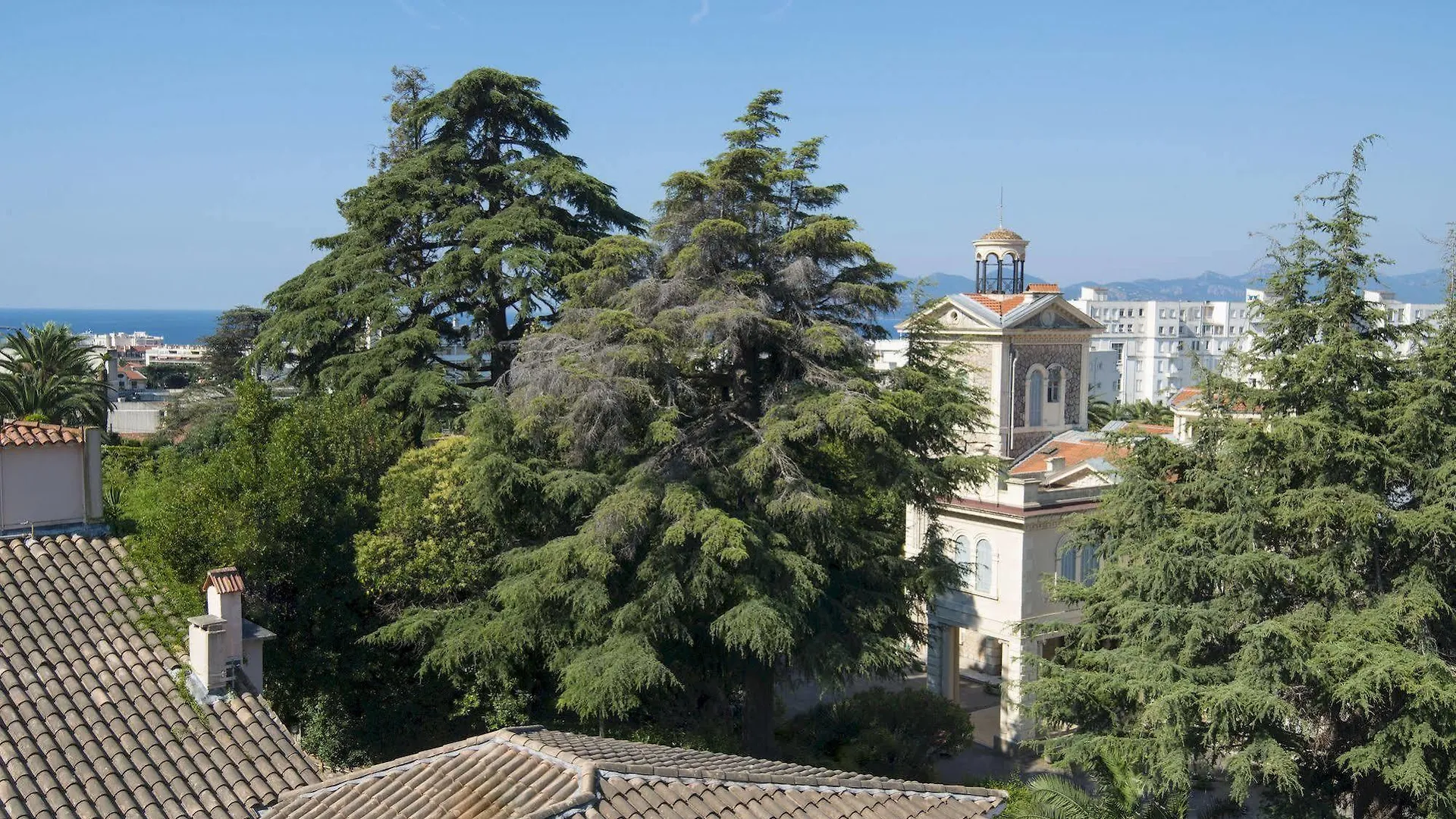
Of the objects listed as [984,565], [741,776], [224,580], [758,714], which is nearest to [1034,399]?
[984,565]

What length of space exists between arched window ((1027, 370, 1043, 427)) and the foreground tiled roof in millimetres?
27287

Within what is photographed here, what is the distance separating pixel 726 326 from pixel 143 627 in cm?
921

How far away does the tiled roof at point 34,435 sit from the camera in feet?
50.3

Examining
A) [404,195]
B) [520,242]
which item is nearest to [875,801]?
[520,242]

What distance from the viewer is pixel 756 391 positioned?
2095cm

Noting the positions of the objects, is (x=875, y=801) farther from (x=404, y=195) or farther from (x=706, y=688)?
(x=404, y=195)

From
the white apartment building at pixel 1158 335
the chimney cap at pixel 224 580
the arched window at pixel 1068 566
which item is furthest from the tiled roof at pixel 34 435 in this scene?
the white apartment building at pixel 1158 335

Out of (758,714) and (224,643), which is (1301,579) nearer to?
(758,714)

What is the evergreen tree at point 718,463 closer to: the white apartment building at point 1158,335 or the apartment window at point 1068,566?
the apartment window at point 1068,566

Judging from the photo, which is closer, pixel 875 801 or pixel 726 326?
pixel 875 801

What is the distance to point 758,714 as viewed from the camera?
20828 mm

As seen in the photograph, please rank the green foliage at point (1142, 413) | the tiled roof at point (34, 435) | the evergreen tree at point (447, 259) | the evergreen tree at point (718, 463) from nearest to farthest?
the tiled roof at point (34, 435) < the evergreen tree at point (718, 463) < the evergreen tree at point (447, 259) < the green foliage at point (1142, 413)

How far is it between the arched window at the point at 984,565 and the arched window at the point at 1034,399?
1154 cm

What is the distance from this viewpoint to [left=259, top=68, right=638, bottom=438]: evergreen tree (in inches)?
995
